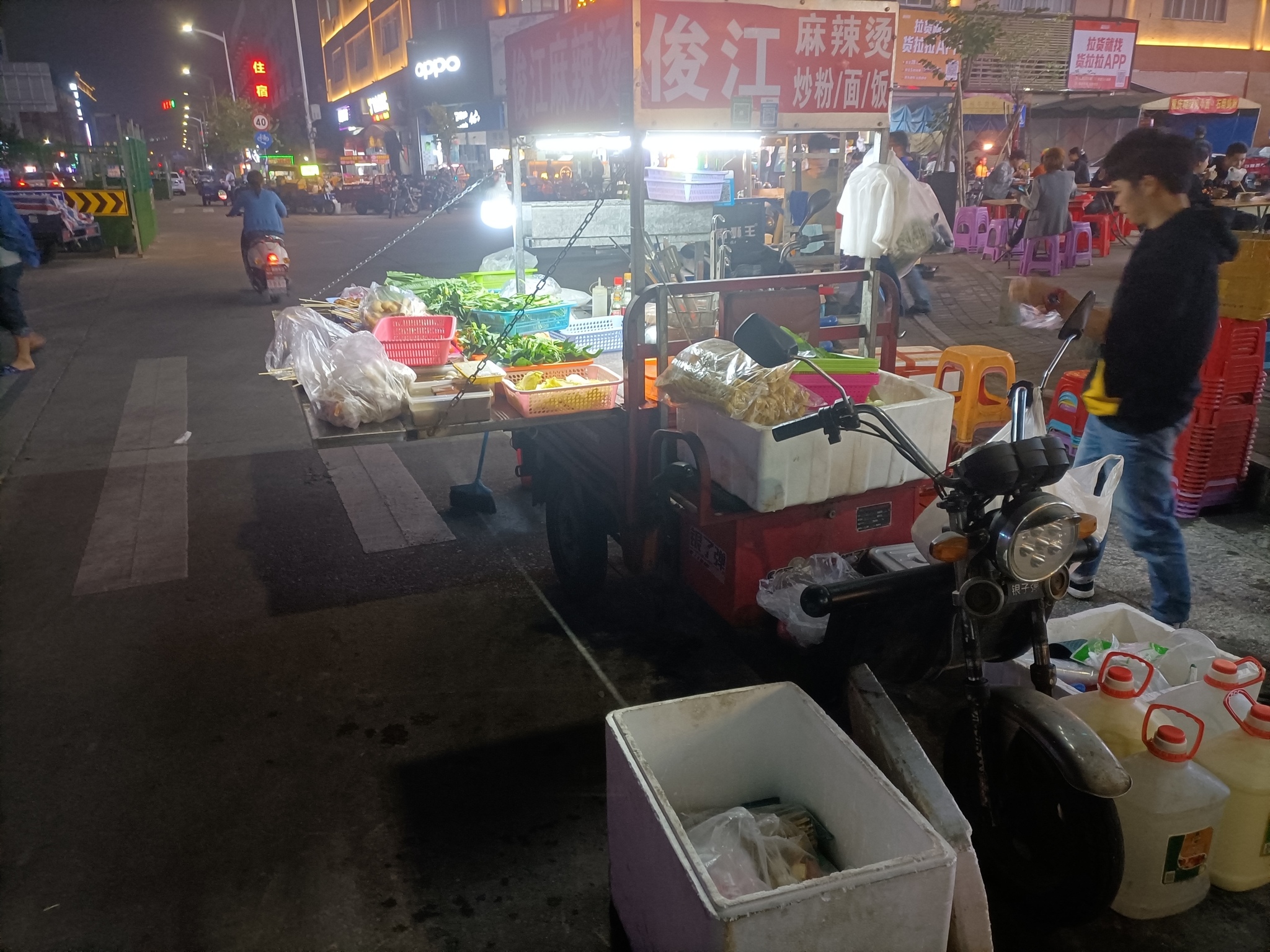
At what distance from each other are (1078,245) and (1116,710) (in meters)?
14.3

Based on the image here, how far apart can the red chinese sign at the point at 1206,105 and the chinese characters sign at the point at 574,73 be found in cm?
2400

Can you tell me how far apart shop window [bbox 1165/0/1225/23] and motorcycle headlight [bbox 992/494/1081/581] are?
3152 centimetres

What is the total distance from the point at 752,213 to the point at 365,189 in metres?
29.0

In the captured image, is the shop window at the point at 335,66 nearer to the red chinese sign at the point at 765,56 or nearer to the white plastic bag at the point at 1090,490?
the red chinese sign at the point at 765,56

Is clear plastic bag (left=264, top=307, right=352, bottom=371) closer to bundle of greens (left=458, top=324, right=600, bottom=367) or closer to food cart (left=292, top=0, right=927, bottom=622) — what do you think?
food cart (left=292, top=0, right=927, bottom=622)

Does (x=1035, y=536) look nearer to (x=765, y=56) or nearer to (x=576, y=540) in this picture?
(x=576, y=540)

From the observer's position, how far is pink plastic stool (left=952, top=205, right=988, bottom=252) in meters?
15.4

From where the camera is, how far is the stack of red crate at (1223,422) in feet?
16.5

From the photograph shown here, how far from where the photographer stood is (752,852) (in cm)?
224

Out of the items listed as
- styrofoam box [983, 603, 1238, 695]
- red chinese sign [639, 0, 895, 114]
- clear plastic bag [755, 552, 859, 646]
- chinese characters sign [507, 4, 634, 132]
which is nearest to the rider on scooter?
chinese characters sign [507, 4, 634, 132]

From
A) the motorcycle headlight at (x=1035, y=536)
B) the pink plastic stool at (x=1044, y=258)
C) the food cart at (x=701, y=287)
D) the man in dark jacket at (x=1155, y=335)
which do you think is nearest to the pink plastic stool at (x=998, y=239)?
the pink plastic stool at (x=1044, y=258)

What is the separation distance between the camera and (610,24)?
12.8 ft

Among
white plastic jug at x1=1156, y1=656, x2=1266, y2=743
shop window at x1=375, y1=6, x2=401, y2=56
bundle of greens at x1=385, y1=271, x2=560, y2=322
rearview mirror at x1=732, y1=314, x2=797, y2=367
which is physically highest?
shop window at x1=375, y1=6, x2=401, y2=56

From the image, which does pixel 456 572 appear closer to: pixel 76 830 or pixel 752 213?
pixel 76 830
